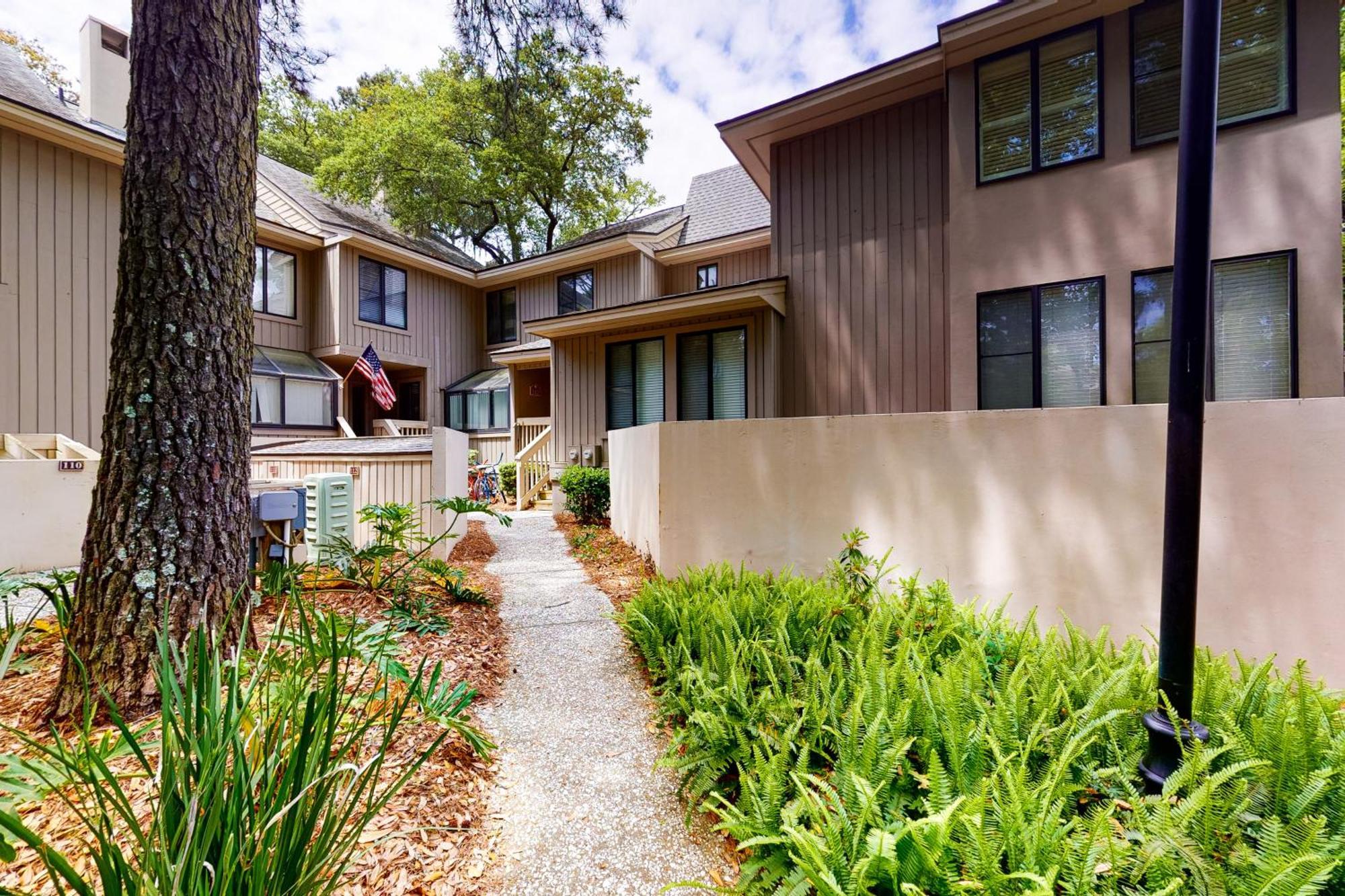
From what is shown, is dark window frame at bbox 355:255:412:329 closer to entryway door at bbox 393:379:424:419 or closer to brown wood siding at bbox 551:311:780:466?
entryway door at bbox 393:379:424:419

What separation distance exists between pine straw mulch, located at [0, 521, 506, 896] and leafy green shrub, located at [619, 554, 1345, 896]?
839 mm

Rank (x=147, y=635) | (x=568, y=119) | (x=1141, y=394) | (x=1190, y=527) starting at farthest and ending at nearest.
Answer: (x=568, y=119) < (x=1141, y=394) < (x=147, y=635) < (x=1190, y=527)

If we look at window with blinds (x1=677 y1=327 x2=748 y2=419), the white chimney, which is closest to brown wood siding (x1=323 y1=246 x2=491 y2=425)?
the white chimney

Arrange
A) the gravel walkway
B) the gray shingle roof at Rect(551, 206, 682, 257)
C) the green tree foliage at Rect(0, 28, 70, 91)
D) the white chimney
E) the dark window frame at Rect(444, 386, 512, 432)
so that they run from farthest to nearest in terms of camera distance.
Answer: the green tree foliage at Rect(0, 28, 70, 91) → the dark window frame at Rect(444, 386, 512, 432) → the gray shingle roof at Rect(551, 206, 682, 257) → the white chimney → the gravel walkway

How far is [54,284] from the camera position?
8.64 metres

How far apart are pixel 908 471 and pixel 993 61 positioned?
566 cm

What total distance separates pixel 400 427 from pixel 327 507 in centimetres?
1081

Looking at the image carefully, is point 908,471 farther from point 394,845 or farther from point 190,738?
point 190,738

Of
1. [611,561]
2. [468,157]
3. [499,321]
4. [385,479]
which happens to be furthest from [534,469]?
[468,157]

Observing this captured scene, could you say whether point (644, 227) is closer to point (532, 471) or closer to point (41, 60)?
point (532, 471)

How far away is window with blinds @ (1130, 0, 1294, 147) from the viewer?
5.33m

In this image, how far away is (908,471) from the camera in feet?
13.8

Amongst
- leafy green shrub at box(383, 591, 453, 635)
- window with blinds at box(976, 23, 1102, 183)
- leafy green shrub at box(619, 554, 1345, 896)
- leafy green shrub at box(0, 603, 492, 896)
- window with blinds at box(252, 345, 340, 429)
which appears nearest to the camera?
leafy green shrub at box(0, 603, 492, 896)

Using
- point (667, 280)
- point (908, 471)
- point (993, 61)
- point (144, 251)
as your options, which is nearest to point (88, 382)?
point (144, 251)
